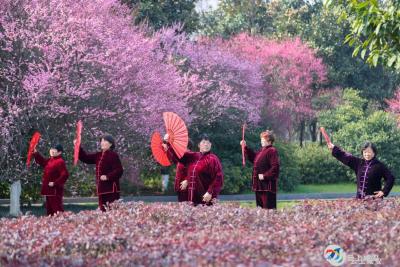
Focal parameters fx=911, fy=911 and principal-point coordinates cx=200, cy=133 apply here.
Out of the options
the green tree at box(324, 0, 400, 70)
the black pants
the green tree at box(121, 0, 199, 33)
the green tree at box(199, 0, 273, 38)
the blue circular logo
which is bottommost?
the blue circular logo

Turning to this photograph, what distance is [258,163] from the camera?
13422 mm

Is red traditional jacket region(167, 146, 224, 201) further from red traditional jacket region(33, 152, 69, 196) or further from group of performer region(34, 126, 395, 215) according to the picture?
red traditional jacket region(33, 152, 69, 196)

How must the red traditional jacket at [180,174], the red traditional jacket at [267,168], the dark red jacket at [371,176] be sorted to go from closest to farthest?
the dark red jacket at [371,176]
the red traditional jacket at [267,168]
the red traditional jacket at [180,174]

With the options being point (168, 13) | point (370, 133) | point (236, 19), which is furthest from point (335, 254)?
point (236, 19)

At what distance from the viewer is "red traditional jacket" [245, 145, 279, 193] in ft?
43.5

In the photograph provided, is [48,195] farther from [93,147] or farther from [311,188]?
[311,188]

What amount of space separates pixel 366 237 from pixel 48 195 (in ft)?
23.1

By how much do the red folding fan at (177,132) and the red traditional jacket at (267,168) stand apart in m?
1.19

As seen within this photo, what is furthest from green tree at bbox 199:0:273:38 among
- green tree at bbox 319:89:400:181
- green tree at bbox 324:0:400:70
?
green tree at bbox 324:0:400:70

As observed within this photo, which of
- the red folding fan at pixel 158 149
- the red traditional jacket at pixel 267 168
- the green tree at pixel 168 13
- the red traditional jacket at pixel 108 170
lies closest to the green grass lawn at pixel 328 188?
the green tree at pixel 168 13

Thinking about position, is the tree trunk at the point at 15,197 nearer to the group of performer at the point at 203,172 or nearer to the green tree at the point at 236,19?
the group of performer at the point at 203,172

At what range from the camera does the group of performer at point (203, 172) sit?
12.6 metres

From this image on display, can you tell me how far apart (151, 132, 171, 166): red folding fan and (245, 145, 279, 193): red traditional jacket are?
1390mm

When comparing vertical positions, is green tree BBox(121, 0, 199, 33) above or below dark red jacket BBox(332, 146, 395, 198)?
above
